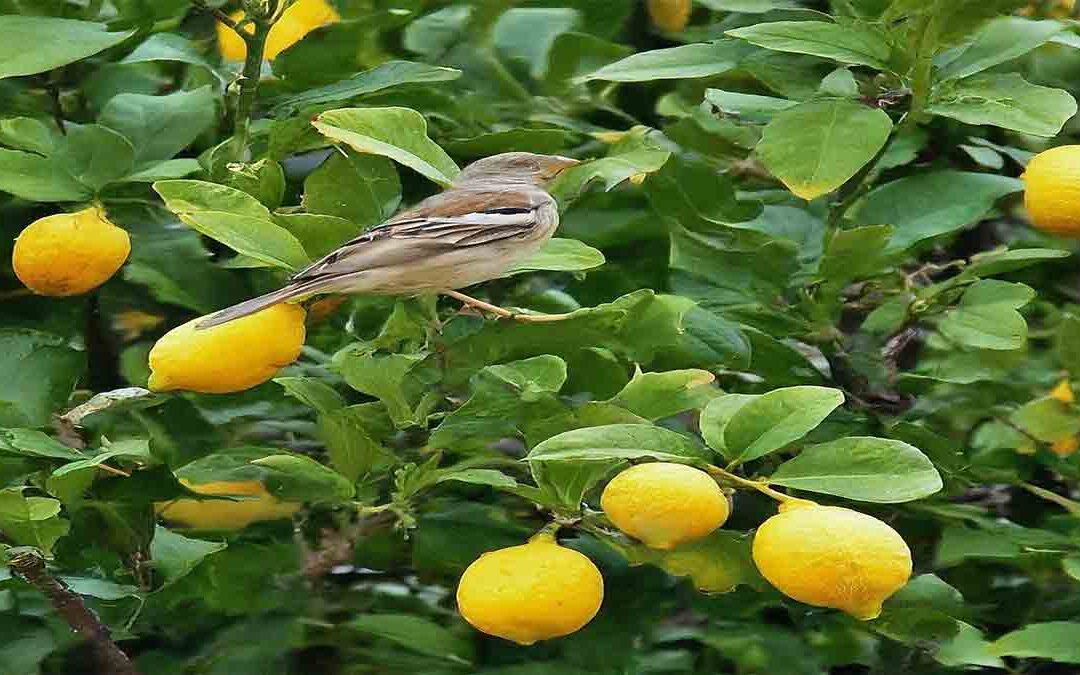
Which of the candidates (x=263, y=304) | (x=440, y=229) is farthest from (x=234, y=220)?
(x=440, y=229)

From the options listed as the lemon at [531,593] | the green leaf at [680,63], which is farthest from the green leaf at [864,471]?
the green leaf at [680,63]

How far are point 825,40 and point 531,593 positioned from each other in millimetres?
466

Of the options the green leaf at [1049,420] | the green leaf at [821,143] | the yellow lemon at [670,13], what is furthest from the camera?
the yellow lemon at [670,13]

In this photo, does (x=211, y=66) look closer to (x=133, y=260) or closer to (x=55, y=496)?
(x=133, y=260)

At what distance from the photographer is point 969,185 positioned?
53.8 inches

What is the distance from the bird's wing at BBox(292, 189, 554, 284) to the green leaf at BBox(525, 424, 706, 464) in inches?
7.7

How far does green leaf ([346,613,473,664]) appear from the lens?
1.23 metres

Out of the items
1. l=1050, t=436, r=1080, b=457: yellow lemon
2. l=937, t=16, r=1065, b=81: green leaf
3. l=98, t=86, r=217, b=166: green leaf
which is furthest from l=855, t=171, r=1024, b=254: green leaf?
l=98, t=86, r=217, b=166: green leaf

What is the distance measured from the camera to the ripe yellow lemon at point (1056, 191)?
4.12 feet

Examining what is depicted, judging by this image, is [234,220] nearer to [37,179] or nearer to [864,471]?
[37,179]

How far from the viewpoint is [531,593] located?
3.42 feet

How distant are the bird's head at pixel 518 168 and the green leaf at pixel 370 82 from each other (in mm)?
80

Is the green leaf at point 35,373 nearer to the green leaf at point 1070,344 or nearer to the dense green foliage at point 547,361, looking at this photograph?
the dense green foliage at point 547,361

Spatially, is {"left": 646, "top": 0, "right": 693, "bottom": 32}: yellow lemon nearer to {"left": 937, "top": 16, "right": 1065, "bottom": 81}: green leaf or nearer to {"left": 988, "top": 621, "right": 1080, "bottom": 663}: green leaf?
{"left": 937, "top": 16, "right": 1065, "bottom": 81}: green leaf
